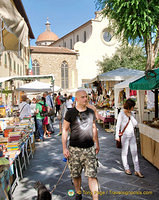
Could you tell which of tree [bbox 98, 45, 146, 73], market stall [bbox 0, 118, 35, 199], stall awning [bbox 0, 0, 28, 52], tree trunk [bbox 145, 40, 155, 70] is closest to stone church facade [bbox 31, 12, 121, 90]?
tree [bbox 98, 45, 146, 73]

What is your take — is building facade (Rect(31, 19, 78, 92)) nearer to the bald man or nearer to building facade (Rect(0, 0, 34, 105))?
building facade (Rect(0, 0, 34, 105))

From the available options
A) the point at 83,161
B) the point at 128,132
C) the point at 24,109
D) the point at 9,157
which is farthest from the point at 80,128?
the point at 24,109

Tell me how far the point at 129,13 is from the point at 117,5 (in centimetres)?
59

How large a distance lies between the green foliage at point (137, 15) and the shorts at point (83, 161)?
22.8ft

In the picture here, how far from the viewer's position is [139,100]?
21.8 feet

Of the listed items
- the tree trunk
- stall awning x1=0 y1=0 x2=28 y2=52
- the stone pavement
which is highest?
the tree trunk

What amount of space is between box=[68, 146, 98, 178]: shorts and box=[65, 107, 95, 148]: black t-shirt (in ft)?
0.24

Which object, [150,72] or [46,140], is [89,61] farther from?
[150,72]

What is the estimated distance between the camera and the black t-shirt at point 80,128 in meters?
3.29

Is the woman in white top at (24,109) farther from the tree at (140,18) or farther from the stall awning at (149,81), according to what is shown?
the tree at (140,18)

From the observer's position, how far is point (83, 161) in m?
3.33

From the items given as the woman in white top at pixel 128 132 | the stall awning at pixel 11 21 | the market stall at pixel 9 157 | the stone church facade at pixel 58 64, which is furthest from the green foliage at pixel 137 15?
the stone church facade at pixel 58 64

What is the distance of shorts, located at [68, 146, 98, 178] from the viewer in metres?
3.26

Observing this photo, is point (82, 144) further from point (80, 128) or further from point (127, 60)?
point (127, 60)
